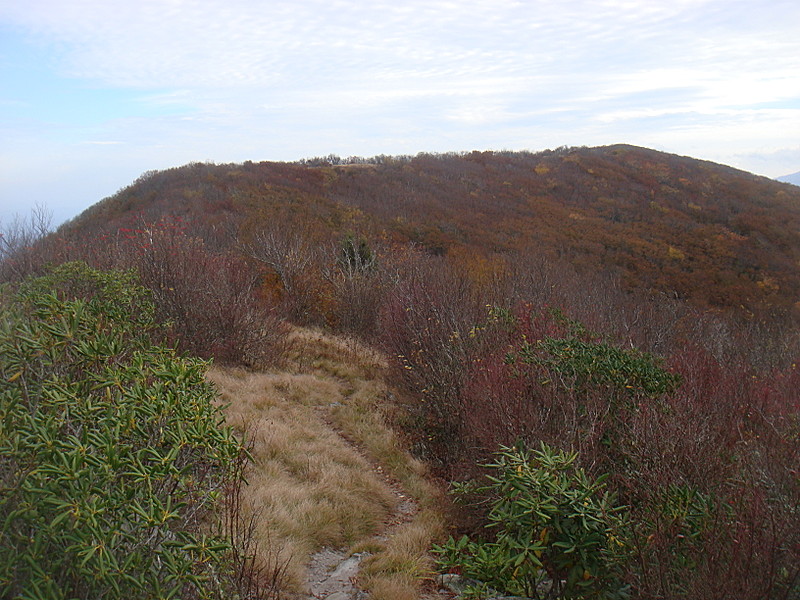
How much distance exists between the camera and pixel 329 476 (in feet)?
18.3

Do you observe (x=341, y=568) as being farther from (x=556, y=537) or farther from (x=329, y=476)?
(x=556, y=537)

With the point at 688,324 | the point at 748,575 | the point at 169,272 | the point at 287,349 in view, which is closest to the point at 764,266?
the point at 688,324

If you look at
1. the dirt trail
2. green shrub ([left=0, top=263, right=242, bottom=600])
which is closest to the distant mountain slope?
the dirt trail

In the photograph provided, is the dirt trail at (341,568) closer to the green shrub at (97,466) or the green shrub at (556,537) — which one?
the green shrub at (556,537)

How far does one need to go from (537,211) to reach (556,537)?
34.0 meters

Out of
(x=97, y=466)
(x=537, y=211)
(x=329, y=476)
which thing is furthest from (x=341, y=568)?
(x=537, y=211)

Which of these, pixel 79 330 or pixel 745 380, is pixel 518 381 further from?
pixel 79 330

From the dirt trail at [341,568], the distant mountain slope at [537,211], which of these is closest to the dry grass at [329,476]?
the dirt trail at [341,568]

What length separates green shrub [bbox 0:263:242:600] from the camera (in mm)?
2090

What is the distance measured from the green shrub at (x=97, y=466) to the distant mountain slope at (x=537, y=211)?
54.0 ft

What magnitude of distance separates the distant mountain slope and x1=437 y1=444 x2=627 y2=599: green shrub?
16306 mm

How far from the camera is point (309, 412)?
307 inches

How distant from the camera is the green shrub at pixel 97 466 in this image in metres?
2.09

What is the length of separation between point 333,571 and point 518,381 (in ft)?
7.20
